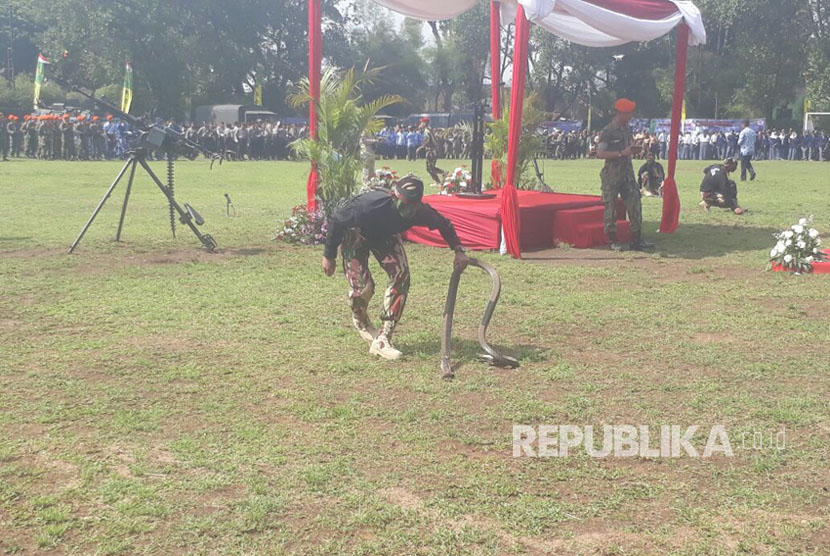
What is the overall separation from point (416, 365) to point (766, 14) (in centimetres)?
5170

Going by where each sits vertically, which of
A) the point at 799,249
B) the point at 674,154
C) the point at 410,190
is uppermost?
the point at 674,154

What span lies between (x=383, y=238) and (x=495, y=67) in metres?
8.90

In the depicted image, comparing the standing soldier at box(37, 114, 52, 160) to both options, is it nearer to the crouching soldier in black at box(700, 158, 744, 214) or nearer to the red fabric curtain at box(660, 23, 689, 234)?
the crouching soldier in black at box(700, 158, 744, 214)

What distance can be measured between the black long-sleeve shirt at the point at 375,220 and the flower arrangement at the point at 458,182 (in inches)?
314

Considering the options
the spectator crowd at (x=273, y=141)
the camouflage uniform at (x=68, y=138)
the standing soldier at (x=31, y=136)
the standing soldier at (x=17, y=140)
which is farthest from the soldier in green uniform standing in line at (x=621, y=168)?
the standing soldier at (x=17, y=140)

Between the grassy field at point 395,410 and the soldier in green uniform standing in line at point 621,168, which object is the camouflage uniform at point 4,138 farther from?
the soldier in green uniform standing in line at point 621,168

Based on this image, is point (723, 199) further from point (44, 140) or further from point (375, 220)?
point (44, 140)

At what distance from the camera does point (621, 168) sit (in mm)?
11586

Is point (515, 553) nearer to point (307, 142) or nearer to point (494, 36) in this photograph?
point (307, 142)

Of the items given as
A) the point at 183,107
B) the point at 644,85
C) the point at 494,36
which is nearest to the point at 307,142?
the point at 494,36

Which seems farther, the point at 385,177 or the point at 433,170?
the point at 433,170

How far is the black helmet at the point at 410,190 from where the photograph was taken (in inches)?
238

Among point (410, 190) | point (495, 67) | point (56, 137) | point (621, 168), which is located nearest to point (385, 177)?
point (495, 67)

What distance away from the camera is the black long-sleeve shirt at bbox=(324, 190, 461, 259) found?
616 centimetres
